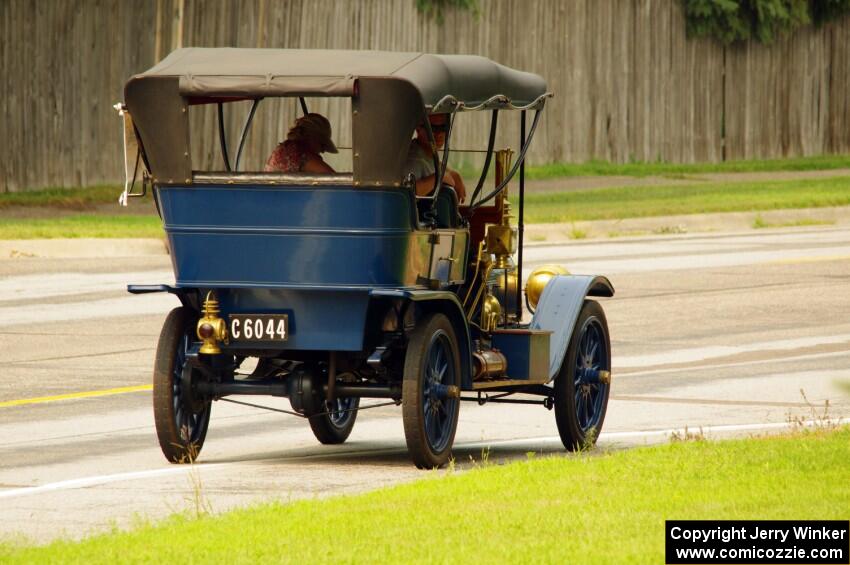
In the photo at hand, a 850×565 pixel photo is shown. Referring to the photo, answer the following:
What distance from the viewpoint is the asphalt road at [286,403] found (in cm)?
905

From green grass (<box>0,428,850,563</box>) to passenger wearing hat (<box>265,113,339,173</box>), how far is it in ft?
6.67

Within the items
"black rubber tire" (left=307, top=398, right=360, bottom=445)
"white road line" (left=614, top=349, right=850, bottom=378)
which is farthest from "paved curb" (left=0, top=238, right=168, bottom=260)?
"black rubber tire" (left=307, top=398, right=360, bottom=445)

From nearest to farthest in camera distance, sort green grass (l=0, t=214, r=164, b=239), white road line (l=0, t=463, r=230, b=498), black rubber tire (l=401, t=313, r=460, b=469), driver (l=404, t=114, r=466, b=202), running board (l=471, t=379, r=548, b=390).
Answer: white road line (l=0, t=463, r=230, b=498)
black rubber tire (l=401, t=313, r=460, b=469)
driver (l=404, t=114, r=466, b=202)
running board (l=471, t=379, r=548, b=390)
green grass (l=0, t=214, r=164, b=239)

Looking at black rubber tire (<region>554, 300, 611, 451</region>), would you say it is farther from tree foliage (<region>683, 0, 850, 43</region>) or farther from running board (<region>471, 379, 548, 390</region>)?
tree foliage (<region>683, 0, 850, 43</region>)

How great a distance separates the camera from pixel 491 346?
34.4 feet

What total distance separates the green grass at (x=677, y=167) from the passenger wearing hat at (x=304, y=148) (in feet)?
75.3

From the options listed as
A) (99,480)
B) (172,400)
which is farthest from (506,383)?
(99,480)

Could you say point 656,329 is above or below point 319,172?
below

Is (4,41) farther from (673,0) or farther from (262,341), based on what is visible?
(262,341)

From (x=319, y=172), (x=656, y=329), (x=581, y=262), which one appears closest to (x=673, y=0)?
(x=581, y=262)

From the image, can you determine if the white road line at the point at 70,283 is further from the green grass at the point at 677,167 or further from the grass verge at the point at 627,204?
the green grass at the point at 677,167

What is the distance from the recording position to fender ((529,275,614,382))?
34.0 feet

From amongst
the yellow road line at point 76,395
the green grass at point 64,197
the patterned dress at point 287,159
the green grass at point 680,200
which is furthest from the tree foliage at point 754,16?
the patterned dress at point 287,159

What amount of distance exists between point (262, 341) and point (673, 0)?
27.1 meters
